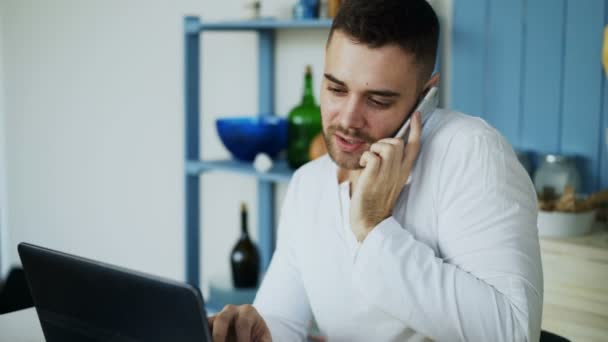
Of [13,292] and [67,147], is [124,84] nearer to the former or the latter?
[67,147]

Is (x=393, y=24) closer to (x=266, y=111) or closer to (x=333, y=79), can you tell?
(x=333, y=79)

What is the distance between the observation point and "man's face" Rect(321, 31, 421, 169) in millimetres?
1322

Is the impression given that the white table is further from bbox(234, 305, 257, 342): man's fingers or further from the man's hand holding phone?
the man's hand holding phone

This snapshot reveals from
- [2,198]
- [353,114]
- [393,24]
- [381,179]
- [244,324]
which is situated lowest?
[2,198]

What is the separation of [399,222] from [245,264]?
1.57m

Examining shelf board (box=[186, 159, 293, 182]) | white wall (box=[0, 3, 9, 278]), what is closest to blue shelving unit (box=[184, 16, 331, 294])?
shelf board (box=[186, 159, 293, 182])

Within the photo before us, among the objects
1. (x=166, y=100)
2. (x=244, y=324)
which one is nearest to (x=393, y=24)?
(x=244, y=324)

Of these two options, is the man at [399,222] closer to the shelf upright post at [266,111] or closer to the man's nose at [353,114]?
the man's nose at [353,114]

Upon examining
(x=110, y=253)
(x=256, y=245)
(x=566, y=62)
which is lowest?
(x=110, y=253)

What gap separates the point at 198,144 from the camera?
115 inches

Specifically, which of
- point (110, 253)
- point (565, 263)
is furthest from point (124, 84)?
point (565, 263)

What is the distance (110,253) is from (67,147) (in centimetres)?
61

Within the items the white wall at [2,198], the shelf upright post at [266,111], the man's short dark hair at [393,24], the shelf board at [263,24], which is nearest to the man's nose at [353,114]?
the man's short dark hair at [393,24]

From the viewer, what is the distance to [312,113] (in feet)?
8.78
